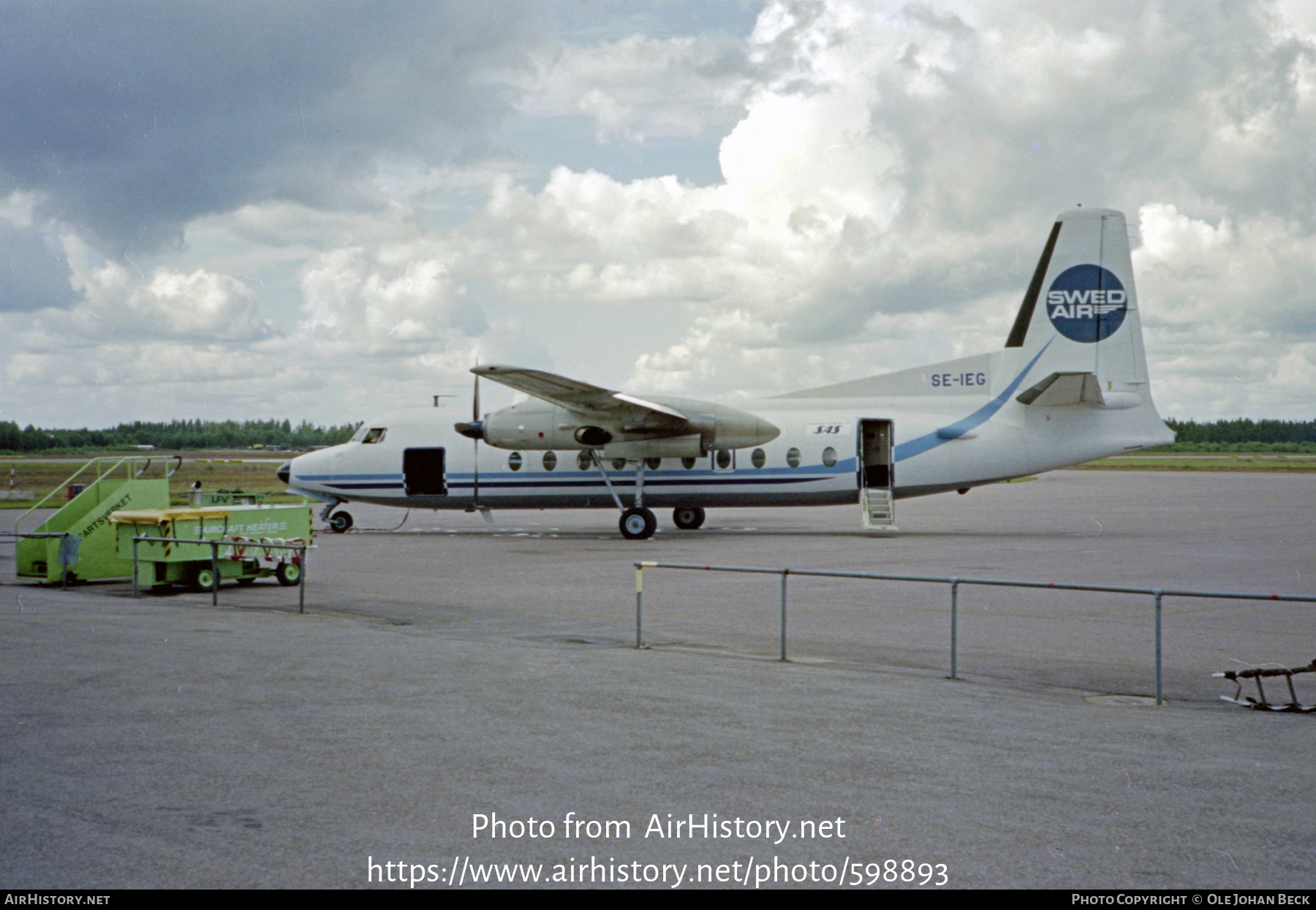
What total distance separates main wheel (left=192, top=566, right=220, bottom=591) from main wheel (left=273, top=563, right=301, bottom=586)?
101 cm

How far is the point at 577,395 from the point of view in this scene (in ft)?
81.1

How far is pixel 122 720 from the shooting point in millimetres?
7914

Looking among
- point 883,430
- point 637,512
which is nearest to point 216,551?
point 637,512

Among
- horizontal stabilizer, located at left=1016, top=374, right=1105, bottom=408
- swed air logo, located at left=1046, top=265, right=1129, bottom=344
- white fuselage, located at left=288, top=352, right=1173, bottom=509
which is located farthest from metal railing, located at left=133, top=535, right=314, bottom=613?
swed air logo, located at left=1046, top=265, right=1129, bottom=344

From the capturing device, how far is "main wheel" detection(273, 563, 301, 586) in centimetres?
1781

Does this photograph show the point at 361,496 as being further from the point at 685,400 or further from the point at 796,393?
the point at 796,393

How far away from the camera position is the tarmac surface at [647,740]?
514cm

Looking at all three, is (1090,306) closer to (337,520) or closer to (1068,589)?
(1068,589)

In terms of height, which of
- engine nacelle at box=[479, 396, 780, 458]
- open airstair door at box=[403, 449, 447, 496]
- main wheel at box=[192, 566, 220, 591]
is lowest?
main wheel at box=[192, 566, 220, 591]

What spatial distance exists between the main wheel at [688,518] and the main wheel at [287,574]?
12657 millimetres

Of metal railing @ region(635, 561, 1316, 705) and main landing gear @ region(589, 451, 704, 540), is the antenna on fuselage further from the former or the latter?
metal railing @ region(635, 561, 1316, 705)

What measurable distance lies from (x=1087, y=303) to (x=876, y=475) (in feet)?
21.5
